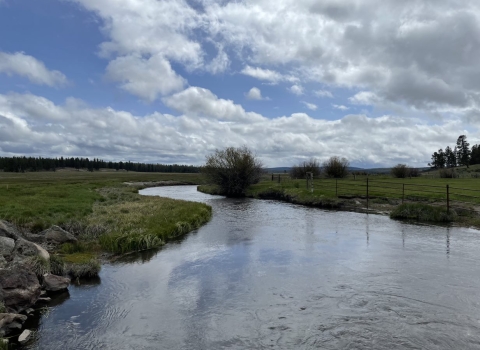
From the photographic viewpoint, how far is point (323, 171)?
6762 cm

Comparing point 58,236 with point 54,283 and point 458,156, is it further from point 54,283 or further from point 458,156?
point 458,156

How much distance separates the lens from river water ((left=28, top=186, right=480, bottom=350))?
8.15 meters

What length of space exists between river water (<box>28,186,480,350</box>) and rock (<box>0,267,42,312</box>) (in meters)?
0.70

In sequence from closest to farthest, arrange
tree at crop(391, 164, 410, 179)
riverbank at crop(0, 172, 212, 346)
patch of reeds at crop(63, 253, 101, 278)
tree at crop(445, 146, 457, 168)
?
riverbank at crop(0, 172, 212, 346) → patch of reeds at crop(63, 253, 101, 278) → tree at crop(391, 164, 410, 179) → tree at crop(445, 146, 457, 168)

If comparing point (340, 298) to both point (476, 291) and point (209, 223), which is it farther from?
point (209, 223)

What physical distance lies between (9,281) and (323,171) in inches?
2445

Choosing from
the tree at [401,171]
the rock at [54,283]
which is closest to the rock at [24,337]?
the rock at [54,283]

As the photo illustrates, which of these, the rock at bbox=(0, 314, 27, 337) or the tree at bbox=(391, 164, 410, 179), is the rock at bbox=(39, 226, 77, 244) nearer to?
the rock at bbox=(0, 314, 27, 337)

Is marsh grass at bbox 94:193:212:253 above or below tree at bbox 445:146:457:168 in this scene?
below

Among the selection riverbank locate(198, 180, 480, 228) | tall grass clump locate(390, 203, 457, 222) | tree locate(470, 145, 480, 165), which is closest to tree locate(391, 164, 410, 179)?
riverbank locate(198, 180, 480, 228)

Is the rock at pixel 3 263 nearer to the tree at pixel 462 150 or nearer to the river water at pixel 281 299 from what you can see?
the river water at pixel 281 299

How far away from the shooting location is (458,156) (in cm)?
11812

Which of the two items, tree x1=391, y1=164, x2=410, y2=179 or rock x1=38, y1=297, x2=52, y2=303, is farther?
tree x1=391, y1=164, x2=410, y2=179

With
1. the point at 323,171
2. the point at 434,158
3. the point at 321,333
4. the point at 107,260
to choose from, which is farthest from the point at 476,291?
the point at 434,158
